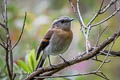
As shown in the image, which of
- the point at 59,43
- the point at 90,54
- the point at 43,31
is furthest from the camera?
the point at 43,31

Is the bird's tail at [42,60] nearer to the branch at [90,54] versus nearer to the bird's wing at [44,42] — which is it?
the bird's wing at [44,42]

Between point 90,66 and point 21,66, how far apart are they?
1.67 metres

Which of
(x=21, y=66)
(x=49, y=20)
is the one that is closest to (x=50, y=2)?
(x=49, y=20)

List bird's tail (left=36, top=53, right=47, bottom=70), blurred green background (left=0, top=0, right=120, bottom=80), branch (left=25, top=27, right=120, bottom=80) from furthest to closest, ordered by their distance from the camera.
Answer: blurred green background (left=0, top=0, right=120, bottom=80) < bird's tail (left=36, top=53, right=47, bottom=70) < branch (left=25, top=27, right=120, bottom=80)

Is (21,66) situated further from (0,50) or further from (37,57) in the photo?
(0,50)

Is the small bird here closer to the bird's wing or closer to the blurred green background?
the bird's wing

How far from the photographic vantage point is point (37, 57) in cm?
242

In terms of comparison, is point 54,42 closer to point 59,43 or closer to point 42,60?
point 59,43

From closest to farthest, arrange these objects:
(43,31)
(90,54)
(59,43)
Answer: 1. (90,54)
2. (59,43)
3. (43,31)

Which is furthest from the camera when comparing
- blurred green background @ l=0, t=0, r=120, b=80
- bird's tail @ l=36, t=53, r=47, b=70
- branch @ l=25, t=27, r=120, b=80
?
blurred green background @ l=0, t=0, r=120, b=80

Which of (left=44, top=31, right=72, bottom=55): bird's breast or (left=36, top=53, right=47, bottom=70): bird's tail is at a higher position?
(left=44, top=31, right=72, bottom=55): bird's breast

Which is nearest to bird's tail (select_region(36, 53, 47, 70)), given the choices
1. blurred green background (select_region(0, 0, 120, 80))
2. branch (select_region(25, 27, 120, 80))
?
blurred green background (select_region(0, 0, 120, 80))

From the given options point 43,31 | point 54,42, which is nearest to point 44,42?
point 54,42

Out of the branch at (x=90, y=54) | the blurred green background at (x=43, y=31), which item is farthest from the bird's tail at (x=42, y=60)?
the branch at (x=90, y=54)
